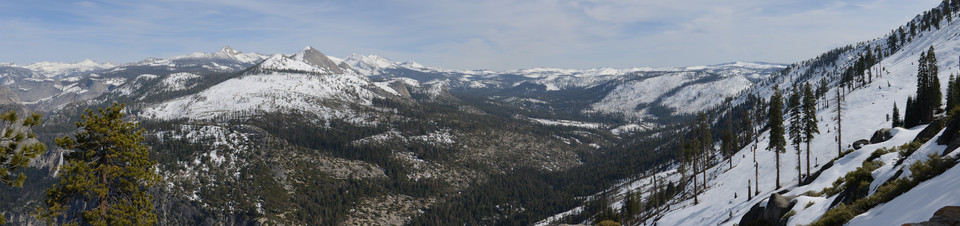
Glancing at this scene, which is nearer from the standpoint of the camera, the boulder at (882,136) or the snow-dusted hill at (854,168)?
the snow-dusted hill at (854,168)

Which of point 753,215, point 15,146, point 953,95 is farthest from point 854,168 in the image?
point 15,146

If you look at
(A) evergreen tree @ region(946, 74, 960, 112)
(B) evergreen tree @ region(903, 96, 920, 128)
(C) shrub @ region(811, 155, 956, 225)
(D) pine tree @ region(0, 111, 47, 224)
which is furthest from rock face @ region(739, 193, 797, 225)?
(B) evergreen tree @ region(903, 96, 920, 128)

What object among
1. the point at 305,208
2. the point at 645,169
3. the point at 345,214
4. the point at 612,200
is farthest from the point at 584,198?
the point at 305,208

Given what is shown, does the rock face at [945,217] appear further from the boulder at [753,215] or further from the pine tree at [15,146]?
the pine tree at [15,146]

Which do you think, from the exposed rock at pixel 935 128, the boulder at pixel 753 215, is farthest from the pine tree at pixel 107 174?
the exposed rock at pixel 935 128

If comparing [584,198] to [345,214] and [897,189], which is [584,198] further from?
[897,189]

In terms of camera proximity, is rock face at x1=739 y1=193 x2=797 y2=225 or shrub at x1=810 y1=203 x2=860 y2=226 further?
rock face at x1=739 y1=193 x2=797 y2=225

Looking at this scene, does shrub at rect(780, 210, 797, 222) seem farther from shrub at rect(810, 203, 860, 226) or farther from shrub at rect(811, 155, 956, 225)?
shrub at rect(811, 155, 956, 225)

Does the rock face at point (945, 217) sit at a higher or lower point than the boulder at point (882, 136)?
higher
